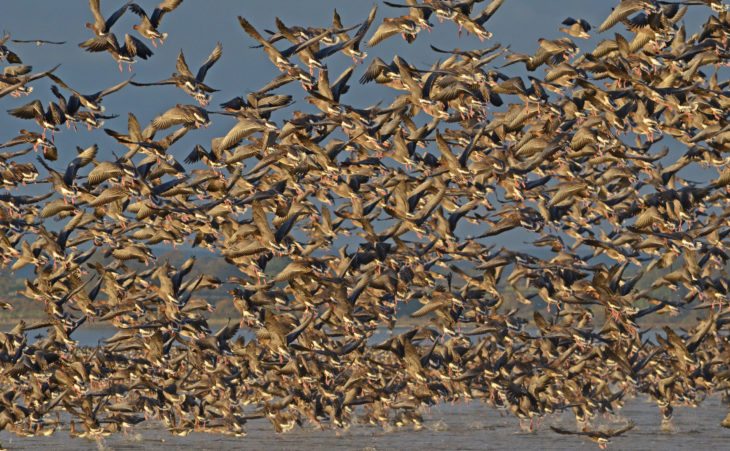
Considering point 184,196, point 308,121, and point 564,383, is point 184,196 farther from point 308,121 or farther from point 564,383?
point 564,383

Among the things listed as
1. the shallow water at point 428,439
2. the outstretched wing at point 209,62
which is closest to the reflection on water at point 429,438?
the shallow water at point 428,439

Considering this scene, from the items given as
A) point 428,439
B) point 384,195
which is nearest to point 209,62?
point 384,195

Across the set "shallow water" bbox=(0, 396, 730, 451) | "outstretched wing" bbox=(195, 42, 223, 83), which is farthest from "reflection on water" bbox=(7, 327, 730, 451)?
"outstretched wing" bbox=(195, 42, 223, 83)

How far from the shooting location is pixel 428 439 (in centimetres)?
4794

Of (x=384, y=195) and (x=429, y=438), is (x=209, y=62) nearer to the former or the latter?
(x=384, y=195)

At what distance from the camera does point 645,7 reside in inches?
1315

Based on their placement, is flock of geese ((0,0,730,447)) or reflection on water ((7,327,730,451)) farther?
reflection on water ((7,327,730,451))

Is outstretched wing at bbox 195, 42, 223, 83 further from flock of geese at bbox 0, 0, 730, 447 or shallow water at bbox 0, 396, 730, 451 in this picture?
shallow water at bbox 0, 396, 730, 451

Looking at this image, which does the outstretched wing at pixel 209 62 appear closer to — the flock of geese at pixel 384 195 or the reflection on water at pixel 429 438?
the flock of geese at pixel 384 195

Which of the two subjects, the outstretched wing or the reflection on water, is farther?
the reflection on water

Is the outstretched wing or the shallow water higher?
the outstretched wing

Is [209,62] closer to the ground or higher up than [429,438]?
higher up

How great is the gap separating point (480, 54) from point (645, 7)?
5152mm

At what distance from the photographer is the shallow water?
45531 millimetres
